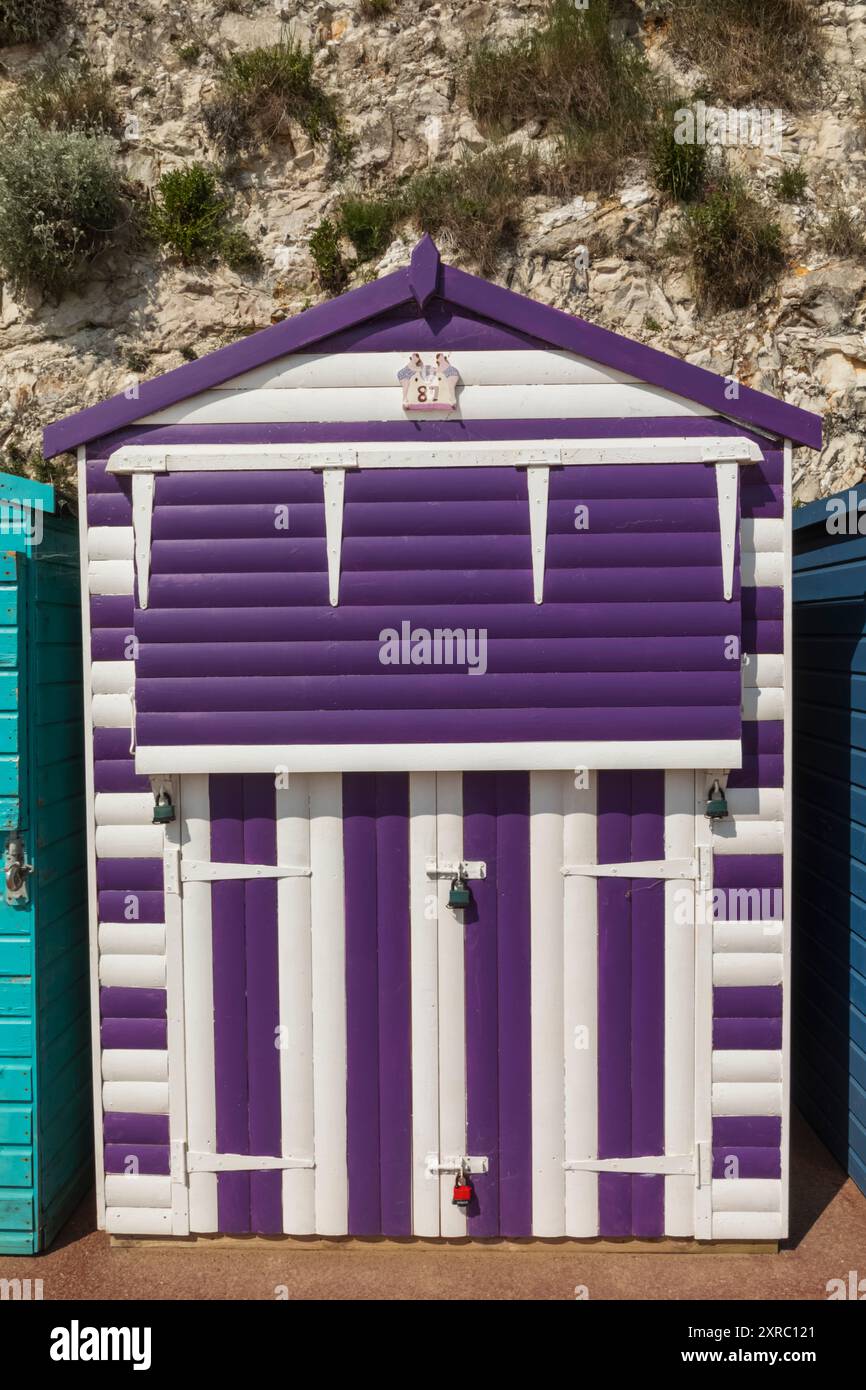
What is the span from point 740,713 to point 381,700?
5.16 ft

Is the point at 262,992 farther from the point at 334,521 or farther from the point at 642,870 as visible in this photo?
the point at 334,521

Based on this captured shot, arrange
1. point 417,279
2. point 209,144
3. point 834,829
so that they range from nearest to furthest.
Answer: point 417,279 < point 834,829 < point 209,144

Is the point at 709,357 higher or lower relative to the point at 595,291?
lower

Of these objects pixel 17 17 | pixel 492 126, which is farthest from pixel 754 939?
pixel 17 17

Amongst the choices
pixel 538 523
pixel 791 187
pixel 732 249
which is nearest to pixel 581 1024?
pixel 538 523

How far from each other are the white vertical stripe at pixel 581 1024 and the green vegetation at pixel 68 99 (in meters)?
8.20

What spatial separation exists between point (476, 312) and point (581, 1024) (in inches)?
127

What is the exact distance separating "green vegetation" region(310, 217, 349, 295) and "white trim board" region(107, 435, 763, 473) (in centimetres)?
484

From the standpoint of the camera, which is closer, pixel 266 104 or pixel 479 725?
pixel 479 725

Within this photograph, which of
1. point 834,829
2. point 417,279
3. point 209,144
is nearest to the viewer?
point 417,279

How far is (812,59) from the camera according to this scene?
8.27 metres

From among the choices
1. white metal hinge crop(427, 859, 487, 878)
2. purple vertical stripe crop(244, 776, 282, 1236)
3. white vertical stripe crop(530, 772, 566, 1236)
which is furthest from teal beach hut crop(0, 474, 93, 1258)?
white vertical stripe crop(530, 772, 566, 1236)

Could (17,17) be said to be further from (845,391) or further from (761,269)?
(845,391)

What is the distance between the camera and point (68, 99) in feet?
26.5
